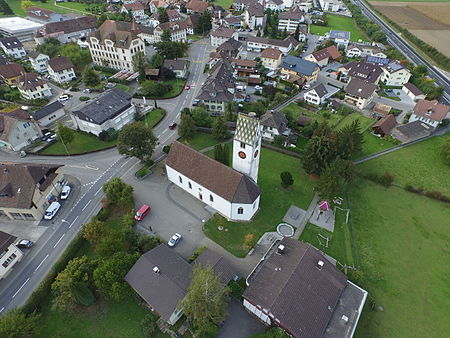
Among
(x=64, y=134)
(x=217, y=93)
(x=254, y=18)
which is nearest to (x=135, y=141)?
(x=64, y=134)

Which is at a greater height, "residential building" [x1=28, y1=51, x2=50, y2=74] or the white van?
"residential building" [x1=28, y1=51, x2=50, y2=74]

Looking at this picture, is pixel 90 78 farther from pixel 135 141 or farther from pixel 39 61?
pixel 135 141

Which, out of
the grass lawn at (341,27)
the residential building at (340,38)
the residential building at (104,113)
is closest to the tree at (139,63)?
the residential building at (104,113)

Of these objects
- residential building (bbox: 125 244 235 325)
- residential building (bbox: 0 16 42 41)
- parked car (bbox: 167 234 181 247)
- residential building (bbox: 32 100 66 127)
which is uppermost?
residential building (bbox: 0 16 42 41)

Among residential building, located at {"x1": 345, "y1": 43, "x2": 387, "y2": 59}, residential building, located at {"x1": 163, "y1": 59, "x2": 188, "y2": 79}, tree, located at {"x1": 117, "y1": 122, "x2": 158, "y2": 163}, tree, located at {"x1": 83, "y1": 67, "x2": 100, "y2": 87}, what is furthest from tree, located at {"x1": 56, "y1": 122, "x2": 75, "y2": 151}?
residential building, located at {"x1": 345, "y1": 43, "x2": 387, "y2": 59}

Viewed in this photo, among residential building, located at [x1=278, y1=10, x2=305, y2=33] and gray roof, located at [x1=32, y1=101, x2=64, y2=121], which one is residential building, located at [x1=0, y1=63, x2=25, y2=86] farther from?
residential building, located at [x1=278, y1=10, x2=305, y2=33]

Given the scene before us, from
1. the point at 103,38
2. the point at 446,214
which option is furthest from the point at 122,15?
the point at 446,214

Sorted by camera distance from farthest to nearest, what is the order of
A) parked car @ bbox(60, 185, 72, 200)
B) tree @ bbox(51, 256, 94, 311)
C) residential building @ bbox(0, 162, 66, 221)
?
parked car @ bbox(60, 185, 72, 200) < residential building @ bbox(0, 162, 66, 221) < tree @ bbox(51, 256, 94, 311)

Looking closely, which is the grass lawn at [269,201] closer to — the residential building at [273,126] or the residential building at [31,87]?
the residential building at [273,126]
